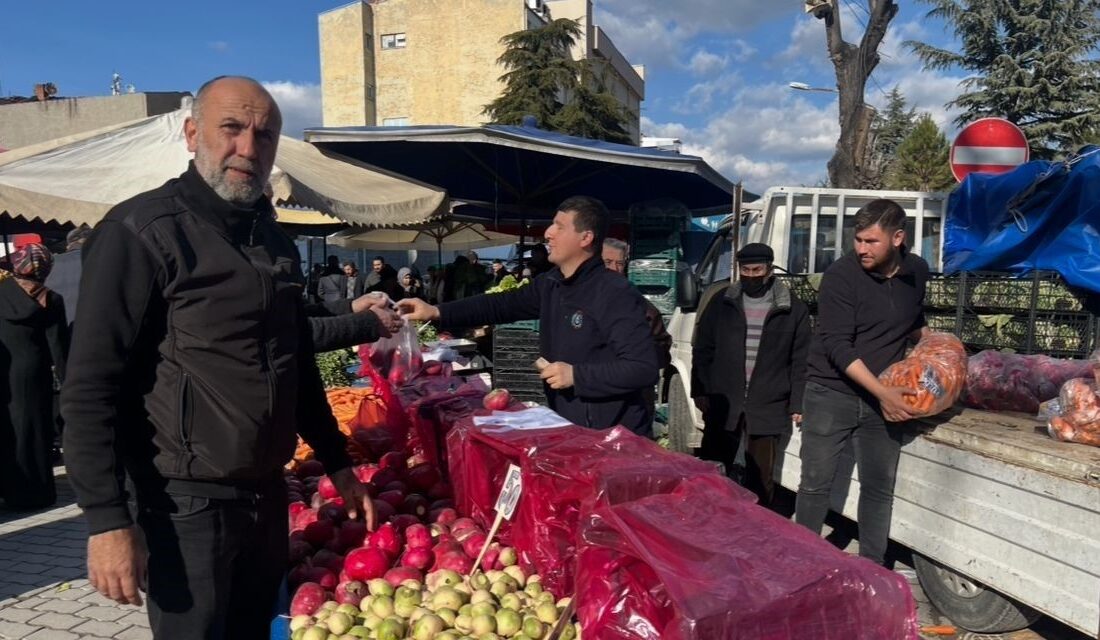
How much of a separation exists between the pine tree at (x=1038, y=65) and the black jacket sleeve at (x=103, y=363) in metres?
30.1

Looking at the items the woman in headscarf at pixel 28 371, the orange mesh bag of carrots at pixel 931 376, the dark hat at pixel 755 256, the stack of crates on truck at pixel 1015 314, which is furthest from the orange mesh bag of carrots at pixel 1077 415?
the woman in headscarf at pixel 28 371

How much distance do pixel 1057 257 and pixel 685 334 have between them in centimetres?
333

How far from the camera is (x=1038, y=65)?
26.8 meters

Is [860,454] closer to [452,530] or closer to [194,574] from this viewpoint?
[452,530]

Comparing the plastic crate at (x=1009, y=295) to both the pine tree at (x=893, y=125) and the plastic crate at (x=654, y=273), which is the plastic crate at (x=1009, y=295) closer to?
the plastic crate at (x=654, y=273)

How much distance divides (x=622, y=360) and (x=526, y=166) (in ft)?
21.1

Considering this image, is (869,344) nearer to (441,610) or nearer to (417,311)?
(417,311)

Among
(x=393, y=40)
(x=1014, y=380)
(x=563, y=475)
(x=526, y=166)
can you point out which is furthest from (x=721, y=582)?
(x=393, y=40)

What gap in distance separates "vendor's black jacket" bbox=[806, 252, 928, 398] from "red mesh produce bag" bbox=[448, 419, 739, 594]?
5.56 ft

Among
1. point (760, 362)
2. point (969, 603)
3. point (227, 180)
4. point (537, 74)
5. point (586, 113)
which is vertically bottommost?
point (969, 603)

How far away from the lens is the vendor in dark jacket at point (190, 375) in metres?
1.80

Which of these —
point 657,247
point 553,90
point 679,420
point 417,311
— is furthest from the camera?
point 553,90

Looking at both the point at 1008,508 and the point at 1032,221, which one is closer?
the point at 1008,508

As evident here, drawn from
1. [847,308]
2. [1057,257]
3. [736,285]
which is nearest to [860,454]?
[847,308]
